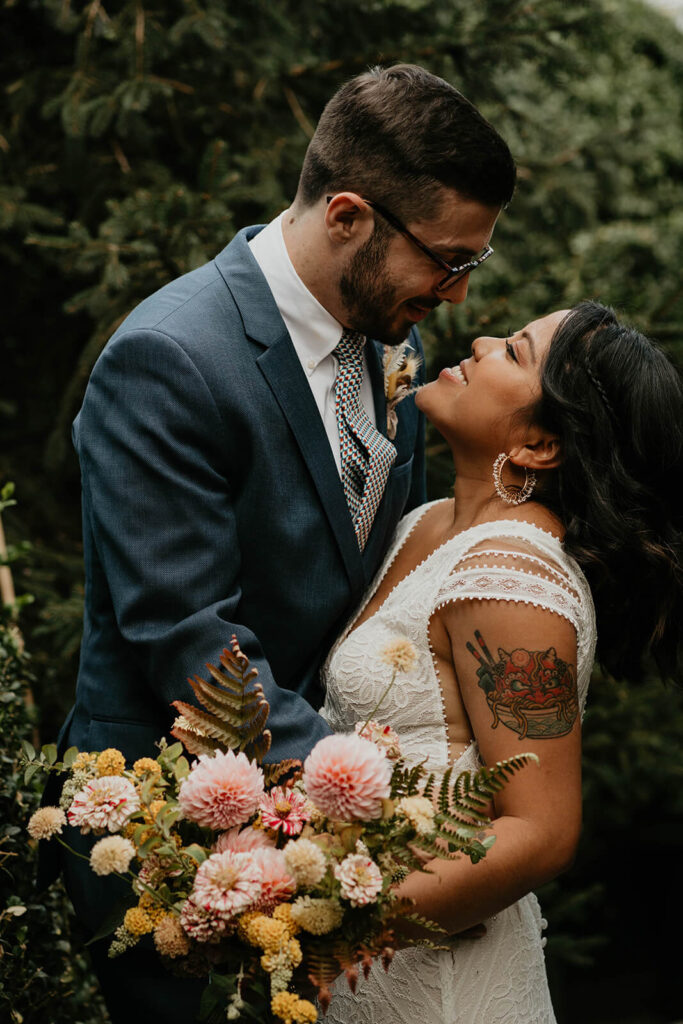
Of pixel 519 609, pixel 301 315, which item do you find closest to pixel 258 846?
pixel 519 609

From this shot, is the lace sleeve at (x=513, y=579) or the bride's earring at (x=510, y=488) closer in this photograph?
the lace sleeve at (x=513, y=579)

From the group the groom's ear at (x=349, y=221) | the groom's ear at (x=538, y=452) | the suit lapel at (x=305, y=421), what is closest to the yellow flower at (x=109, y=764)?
the suit lapel at (x=305, y=421)

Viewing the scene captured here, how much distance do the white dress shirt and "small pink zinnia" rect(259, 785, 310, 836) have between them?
0.92m

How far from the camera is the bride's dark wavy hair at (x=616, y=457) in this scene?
2156 millimetres

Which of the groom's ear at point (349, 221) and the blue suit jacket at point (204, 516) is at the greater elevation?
the groom's ear at point (349, 221)

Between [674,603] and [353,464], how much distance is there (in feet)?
2.74

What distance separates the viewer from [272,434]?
209 cm

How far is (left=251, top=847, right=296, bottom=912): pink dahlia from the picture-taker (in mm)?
1373

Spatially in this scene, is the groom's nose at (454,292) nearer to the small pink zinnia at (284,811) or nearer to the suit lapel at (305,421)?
the suit lapel at (305,421)

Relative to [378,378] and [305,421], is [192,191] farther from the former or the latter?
[305,421]

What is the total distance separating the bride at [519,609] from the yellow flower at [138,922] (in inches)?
20.7

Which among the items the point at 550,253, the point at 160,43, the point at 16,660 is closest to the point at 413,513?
the point at 16,660

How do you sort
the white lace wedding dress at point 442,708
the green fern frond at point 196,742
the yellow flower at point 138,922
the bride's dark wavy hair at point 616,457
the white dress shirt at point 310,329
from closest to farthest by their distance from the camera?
the yellow flower at point 138,922
the green fern frond at point 196,742
the white lace wedding dress at point 442,708
the bride's dark wavy hair at point 616,457
the white dress shirt at point 310,329

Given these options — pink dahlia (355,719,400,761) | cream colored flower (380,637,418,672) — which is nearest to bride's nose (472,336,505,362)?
cream colored flower (380,637,418,672)
